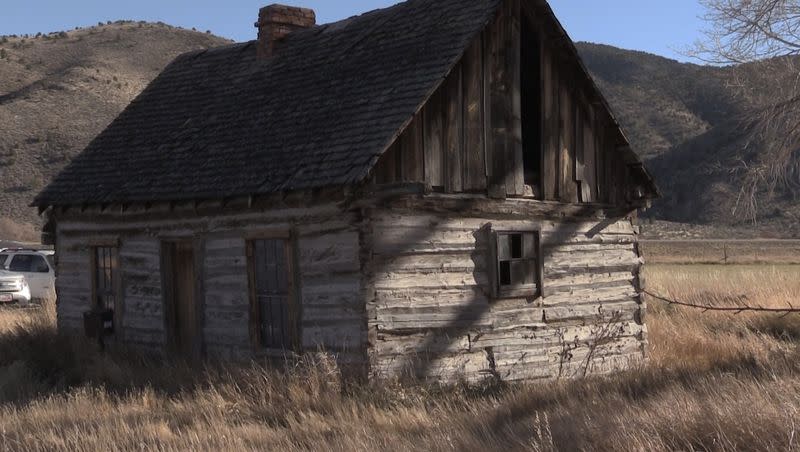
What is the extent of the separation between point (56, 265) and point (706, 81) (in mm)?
82437

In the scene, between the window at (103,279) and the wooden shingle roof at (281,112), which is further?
the window at (103,279)

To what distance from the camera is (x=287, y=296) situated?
43.8ft

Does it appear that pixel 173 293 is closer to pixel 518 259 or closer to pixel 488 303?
pixel 488 303

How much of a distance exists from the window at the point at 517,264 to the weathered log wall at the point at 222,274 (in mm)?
1997

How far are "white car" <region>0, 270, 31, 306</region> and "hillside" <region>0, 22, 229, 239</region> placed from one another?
26494mm

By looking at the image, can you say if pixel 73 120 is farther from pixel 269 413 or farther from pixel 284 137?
pixel 269 413

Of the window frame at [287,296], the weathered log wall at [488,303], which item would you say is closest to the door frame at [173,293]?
the window frame at [287,296]

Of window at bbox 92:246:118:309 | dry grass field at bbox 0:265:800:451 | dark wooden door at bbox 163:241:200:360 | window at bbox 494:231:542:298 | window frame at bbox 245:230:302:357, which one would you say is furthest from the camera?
window at bbox 92:246:118:309

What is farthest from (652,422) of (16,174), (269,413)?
(16,174)

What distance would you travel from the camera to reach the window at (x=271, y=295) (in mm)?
13320

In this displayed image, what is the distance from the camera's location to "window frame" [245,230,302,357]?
13.1m

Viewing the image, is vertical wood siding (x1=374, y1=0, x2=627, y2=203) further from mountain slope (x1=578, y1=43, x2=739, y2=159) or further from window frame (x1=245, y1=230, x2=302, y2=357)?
mountain slope (x1=578, y1=43, x2=739, y2=159)

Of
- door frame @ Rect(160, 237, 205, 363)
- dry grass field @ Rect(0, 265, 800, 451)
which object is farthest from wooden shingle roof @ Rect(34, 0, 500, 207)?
dry grass field @ Rect(0, 265, 800, 451)

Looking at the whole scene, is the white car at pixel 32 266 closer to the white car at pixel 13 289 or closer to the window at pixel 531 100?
the white car at pixel 13 289
